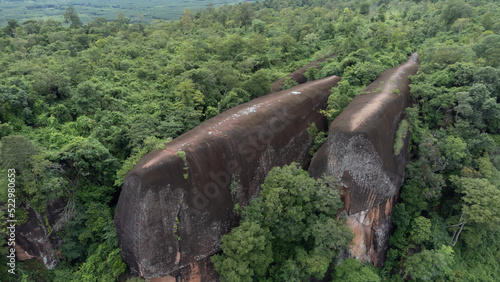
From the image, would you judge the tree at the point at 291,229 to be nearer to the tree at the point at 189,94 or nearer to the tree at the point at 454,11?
the tree at the point at 189,94

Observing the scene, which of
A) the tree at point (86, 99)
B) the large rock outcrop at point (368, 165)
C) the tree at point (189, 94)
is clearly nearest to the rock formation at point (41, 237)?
the tree at point (86, 99)

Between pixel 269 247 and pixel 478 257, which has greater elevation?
pixel 269 247

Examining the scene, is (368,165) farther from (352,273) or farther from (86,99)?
(86,99)

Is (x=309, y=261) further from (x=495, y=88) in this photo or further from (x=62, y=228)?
(x=495, y=88)

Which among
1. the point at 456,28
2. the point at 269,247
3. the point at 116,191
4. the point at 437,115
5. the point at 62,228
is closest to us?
the point at 269,247

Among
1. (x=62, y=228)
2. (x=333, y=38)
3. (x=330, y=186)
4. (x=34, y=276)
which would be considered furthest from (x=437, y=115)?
(x=34, y=276)

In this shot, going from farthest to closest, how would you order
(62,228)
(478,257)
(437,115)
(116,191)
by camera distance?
1. (437,115)
2. (478,257)
3. (116,191)
4. (62,228)

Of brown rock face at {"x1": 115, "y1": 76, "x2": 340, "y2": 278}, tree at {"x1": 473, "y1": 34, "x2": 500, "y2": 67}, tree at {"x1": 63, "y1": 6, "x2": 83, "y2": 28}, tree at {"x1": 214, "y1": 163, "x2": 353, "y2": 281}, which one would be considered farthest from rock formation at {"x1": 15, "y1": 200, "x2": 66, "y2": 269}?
tree at {"x1": 63, "y1": 6, "x2": 83, "y2": 28}
